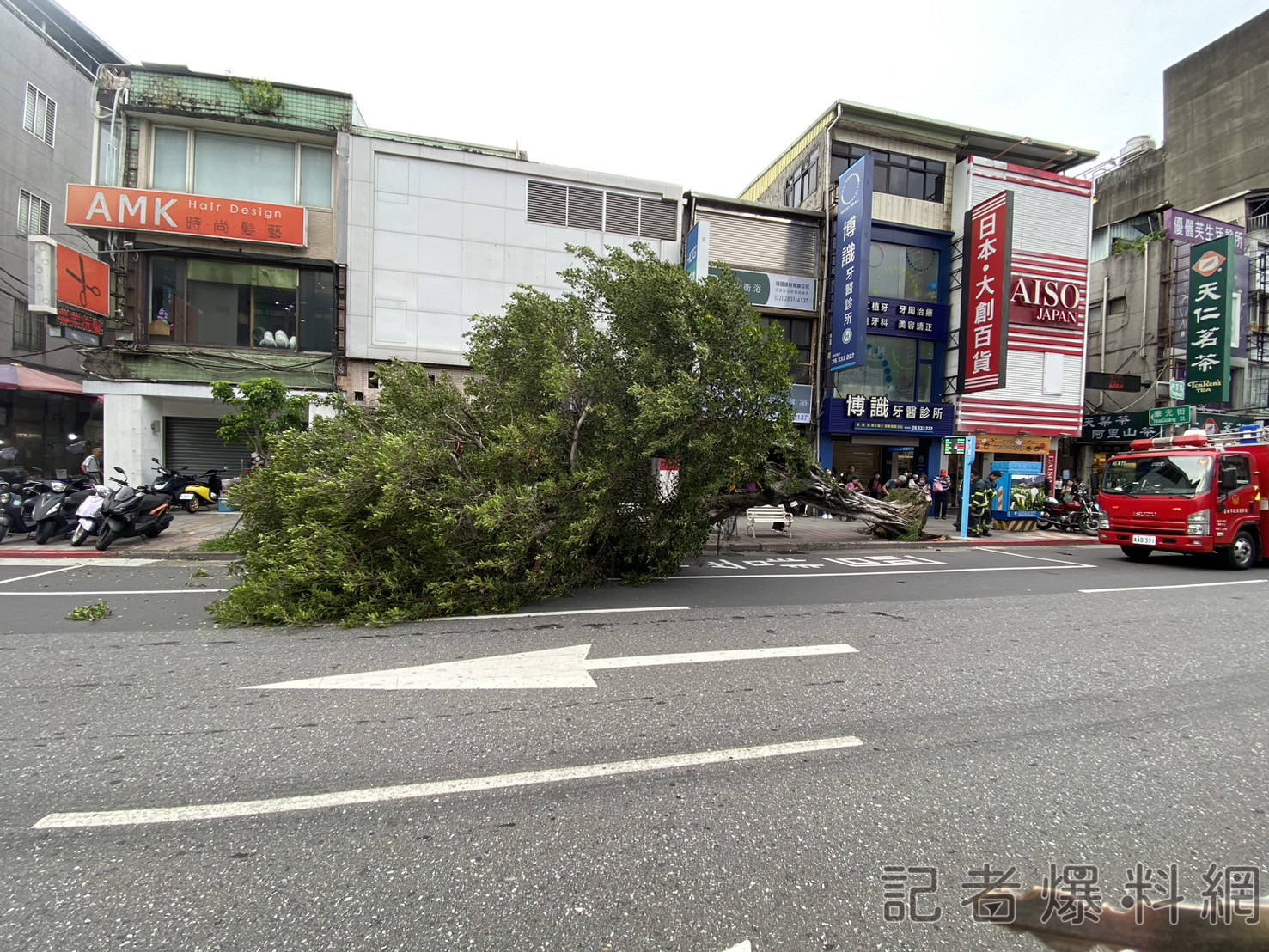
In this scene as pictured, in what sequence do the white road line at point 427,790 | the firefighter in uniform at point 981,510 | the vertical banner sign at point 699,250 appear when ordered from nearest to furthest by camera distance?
the white road line at point 427,790, the firefighter in uniform at point 981,510, the vertical banner sign at point 699,250

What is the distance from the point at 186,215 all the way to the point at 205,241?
71 centimetres

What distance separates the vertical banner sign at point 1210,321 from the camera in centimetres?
2027

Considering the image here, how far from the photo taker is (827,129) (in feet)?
64.1

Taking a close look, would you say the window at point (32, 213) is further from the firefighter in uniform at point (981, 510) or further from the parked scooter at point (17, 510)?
the firefighter in uniform at point (981, 510)

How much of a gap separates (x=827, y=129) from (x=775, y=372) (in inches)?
621

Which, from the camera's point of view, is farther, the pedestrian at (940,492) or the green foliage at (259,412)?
the pedestrian at (940,492)

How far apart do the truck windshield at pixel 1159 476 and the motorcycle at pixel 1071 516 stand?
503 cm

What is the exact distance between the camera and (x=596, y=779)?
3.02 m

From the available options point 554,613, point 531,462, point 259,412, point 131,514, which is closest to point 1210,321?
point 531,462

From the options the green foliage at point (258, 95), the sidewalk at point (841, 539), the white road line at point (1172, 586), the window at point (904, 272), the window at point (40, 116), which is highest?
the window at point (40, 116)

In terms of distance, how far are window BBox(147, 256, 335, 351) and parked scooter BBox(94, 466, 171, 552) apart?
6.95 meters

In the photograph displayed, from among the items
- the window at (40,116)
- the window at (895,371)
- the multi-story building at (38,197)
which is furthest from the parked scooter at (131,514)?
the window at (40,116)

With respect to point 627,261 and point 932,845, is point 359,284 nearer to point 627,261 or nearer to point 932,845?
point 627,261

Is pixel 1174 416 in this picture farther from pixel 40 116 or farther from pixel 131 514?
pixel 40 116
